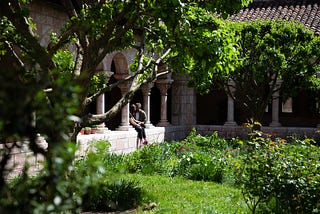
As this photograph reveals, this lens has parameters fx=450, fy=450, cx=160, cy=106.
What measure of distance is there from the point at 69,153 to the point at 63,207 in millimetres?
179

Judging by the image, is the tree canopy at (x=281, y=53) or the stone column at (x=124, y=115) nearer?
the tree canopy at (x=281, y=53)

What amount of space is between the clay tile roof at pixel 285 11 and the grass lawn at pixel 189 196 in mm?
9778

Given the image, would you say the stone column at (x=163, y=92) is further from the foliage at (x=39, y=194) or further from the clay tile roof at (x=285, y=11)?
the foliage at (x=39, y=194)

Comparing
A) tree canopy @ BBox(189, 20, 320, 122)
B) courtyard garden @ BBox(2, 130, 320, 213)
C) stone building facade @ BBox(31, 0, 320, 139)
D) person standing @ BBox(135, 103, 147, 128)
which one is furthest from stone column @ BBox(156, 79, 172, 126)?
courtyard garden @ BBox(2, 130, 320, 213)

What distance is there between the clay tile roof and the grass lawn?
32.1ft

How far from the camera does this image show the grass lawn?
5.94 metres

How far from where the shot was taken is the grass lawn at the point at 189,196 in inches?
234

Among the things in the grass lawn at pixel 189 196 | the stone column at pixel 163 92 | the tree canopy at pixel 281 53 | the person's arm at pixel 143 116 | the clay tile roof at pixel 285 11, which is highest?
the clay tile roof at pixel 285 11

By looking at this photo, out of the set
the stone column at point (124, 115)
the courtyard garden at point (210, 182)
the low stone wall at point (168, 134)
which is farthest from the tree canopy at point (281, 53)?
the courtyard garden at point (210, 182)

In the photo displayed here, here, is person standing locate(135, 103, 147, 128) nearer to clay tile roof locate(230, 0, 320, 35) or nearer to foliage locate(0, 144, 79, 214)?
clay tile roof locate(230, 0, 320, 35)

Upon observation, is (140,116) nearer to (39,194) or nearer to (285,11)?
(285,11)

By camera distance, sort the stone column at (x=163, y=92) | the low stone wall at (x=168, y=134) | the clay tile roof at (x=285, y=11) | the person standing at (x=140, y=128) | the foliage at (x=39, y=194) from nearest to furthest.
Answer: the foliage at (x=39, y=194) → the low stone wall at (x=168, y=134) → the person standing at (x=140, y=128) → the stone column at (x=163, y=92) → the clay tile roof at (x=285, y=11)

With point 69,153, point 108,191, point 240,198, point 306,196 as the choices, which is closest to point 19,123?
point 69,153

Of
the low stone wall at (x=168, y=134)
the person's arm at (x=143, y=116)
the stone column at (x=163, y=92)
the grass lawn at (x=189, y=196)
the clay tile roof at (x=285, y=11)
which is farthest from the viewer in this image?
the clay tile roof at (x=285, y=11)
